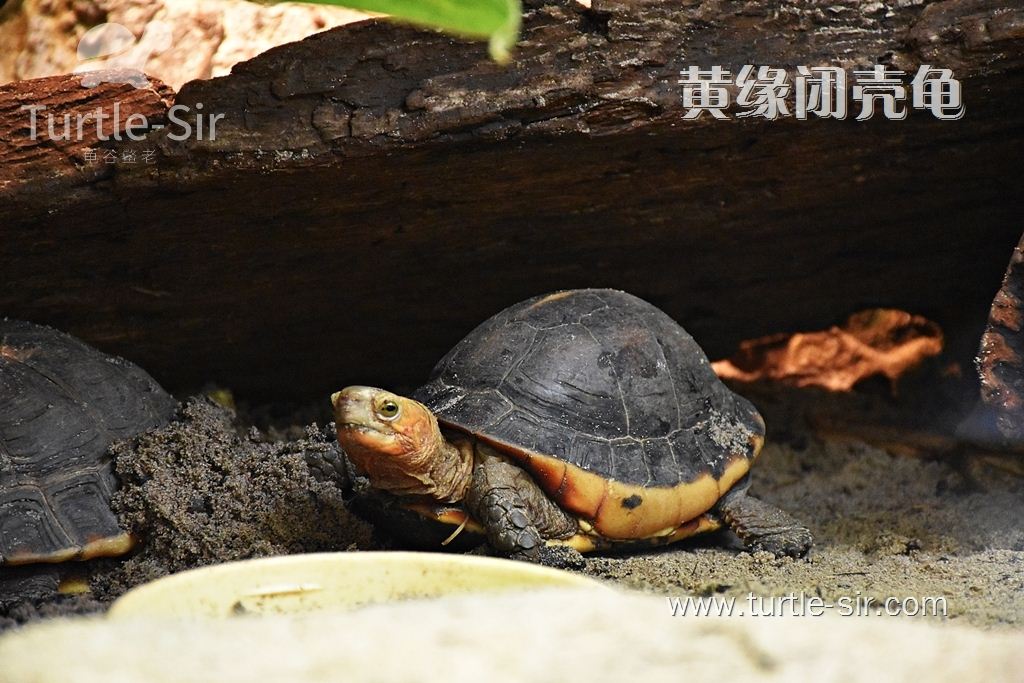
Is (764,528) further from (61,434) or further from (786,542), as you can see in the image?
(61,434)

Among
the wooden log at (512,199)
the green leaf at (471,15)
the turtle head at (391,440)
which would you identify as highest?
the green leaf at (471,15)

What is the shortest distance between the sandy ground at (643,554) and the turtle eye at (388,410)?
452 mm

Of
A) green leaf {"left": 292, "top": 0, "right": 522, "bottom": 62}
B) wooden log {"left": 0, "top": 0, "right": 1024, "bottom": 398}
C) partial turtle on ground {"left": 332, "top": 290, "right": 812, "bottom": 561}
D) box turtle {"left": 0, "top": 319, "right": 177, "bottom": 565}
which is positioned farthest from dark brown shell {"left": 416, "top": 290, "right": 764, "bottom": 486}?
green leaf {"left": 292, "top": 0, "right": 522, "bottom": 62}

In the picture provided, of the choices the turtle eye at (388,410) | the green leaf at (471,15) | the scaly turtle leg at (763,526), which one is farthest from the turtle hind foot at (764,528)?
the green leaf at (471,15)

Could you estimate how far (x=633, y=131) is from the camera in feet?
9.30

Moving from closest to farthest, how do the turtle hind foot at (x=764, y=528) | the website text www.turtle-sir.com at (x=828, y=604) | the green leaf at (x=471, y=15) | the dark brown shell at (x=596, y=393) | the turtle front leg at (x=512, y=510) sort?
the green leaf at (x=471, y=15), the website text www.turtle-sir.com at (x=828, y=604), the turtle front leg at (x=512, y=510), the dark brown shell at (x=596, y=393), the turtle hind foot at (x=764, y=528)

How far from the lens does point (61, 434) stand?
9.21 ft

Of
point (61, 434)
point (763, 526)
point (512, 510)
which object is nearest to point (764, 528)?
point (763, 526)

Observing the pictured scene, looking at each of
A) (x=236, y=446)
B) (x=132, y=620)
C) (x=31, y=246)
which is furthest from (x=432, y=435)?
(x=31, y=246)

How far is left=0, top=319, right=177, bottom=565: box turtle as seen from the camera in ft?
8.46

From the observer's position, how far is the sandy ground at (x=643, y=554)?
2396 mm

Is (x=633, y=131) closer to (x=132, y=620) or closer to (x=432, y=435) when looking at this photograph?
(x=432, y=435)

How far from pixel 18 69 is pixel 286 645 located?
3700mm

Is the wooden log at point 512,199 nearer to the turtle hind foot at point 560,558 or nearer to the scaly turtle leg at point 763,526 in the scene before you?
the scaly turtle leg at point 763,526
